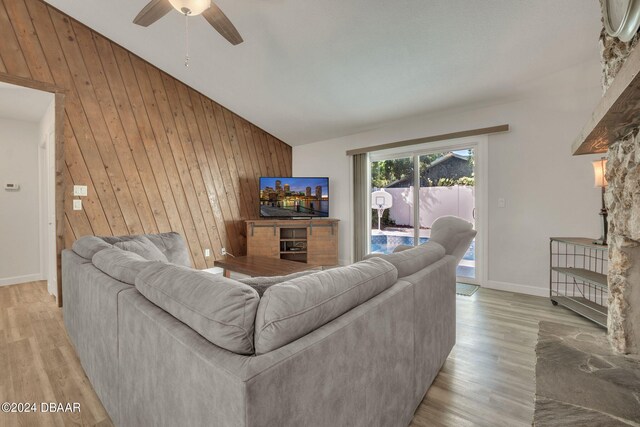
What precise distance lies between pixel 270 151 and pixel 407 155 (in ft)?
8.21

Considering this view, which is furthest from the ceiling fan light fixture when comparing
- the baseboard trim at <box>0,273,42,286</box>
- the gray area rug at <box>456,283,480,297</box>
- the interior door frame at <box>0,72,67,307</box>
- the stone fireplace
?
the baseboard trim at <box>0,273,42,286</box>

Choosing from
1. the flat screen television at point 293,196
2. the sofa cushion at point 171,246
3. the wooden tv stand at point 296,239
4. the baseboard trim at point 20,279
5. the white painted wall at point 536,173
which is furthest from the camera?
the flat screen television at point 293,196

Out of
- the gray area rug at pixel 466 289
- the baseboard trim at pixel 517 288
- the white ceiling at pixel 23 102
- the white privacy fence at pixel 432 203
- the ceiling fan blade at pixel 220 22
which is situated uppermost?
the ceiling fan blade at pixel 220 22

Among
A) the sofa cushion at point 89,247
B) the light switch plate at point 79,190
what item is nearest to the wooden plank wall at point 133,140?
the light switch plate at point 79,190

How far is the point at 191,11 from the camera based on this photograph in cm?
215

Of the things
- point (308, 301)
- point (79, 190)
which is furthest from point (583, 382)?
point (79, 190)

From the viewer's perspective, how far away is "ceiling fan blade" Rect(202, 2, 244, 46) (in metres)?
2.15

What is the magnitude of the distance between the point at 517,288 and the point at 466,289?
0.56 metres

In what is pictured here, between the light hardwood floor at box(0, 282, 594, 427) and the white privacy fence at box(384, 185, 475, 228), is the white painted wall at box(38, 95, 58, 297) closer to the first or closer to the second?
the light hardwood floor at box(0, 282, 594, 427)

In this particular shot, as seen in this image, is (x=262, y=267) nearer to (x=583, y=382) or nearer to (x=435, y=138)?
(x=583, y=382)

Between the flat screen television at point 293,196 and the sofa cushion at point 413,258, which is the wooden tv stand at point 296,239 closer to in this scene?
the flat screen television at point 293,196

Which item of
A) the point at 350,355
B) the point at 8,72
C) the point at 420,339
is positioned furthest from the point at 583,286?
the point at 8,72

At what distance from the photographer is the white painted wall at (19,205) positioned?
3947 millimetres

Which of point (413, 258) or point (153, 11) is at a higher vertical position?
point (153, 11)
